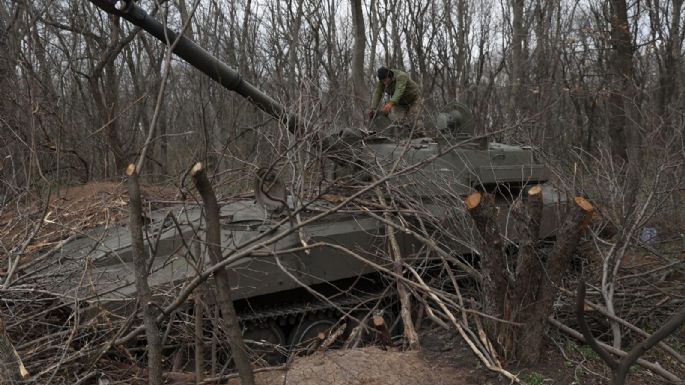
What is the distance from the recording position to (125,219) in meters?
6.68

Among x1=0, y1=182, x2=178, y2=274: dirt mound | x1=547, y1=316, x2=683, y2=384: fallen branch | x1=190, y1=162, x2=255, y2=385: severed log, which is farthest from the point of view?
x1=0, y1=182, x2=178, y2=274: dirt mound

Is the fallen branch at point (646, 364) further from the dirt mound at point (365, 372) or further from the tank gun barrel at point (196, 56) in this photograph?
the tank gun barrel at point (196, 56)

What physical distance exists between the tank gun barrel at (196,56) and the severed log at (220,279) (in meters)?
1.06

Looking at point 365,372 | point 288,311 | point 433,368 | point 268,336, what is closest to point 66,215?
point 268,336

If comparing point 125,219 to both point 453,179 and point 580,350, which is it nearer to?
point 453,179

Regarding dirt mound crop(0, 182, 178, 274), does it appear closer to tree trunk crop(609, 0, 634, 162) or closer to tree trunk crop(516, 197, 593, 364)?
tree trunk crop(516, 197, 593, 364)

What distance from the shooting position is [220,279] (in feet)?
11.1

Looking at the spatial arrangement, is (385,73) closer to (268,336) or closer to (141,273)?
(268,336)

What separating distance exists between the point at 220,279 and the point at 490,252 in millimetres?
2182

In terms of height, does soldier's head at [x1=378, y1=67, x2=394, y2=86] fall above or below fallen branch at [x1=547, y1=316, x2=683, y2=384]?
above

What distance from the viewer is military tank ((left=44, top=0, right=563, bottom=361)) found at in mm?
5027

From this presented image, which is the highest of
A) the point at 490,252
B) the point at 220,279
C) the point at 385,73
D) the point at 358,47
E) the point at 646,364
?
the point at 358,47

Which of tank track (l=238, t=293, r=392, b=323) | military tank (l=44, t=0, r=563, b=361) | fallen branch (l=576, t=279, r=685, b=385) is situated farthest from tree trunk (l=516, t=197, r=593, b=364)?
fallen branch (l=576, t=279, r=685, b=385)

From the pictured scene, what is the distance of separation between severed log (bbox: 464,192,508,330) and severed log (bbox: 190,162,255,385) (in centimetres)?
189
